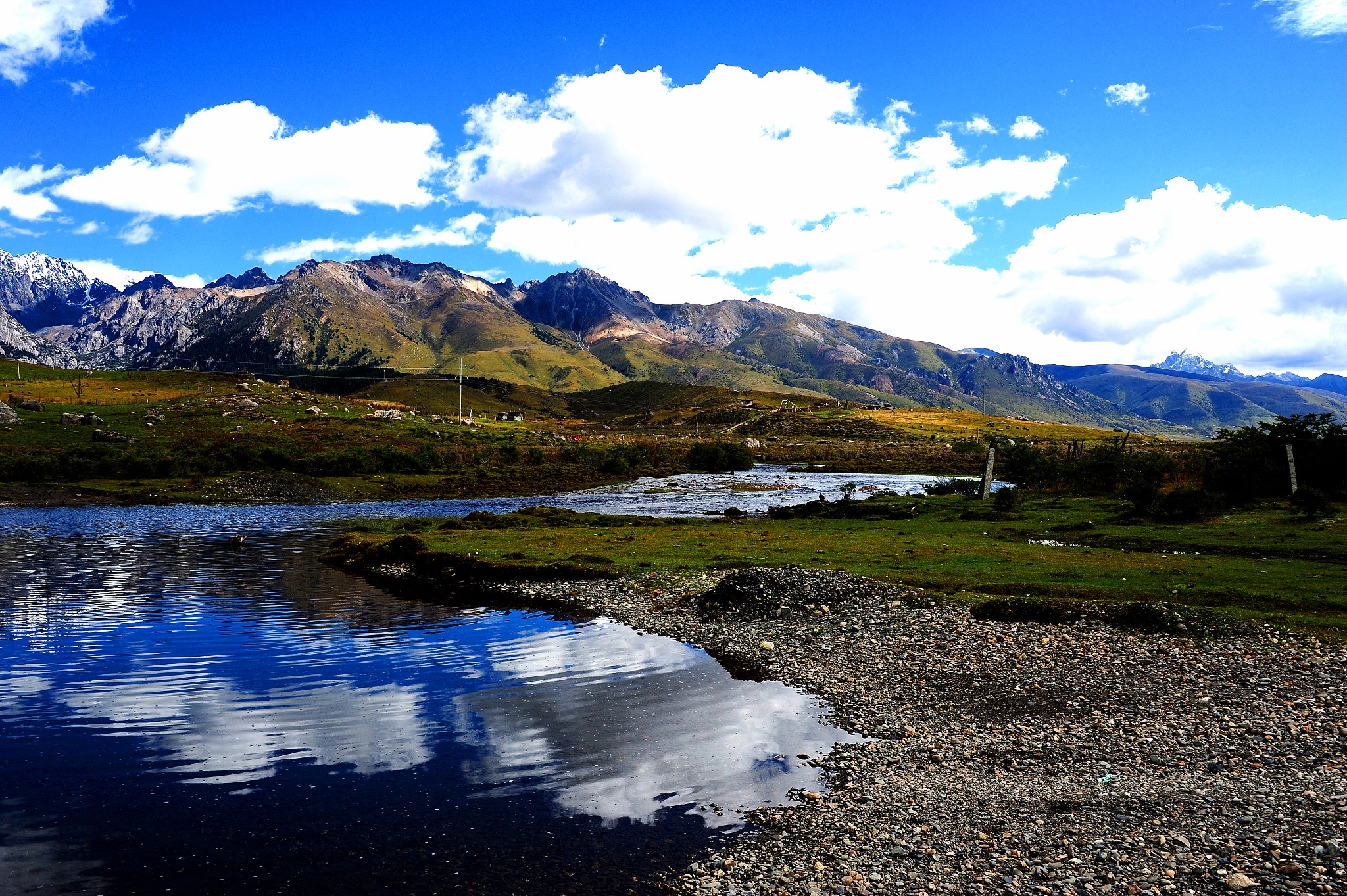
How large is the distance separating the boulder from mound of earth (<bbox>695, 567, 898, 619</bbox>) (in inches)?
5031

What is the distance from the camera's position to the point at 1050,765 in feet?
53.5

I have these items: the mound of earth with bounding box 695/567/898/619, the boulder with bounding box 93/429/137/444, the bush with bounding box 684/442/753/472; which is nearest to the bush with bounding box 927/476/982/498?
the mound of earth with bounding box 695/567/898/619

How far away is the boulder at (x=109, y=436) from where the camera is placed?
4786 inches

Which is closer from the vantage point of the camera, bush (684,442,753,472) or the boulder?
the boulder

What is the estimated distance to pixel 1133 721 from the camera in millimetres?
18391

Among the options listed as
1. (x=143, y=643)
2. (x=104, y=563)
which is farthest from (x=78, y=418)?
(x=143, y=643)

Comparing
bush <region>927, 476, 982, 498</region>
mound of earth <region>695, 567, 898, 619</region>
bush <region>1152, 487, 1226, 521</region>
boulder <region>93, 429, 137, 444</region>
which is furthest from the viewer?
boulder <region>93, 429, 137, 444</region>

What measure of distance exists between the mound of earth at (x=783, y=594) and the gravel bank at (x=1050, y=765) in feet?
7.52

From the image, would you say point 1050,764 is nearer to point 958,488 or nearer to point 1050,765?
point 1050,765

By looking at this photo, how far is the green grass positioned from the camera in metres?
29.8

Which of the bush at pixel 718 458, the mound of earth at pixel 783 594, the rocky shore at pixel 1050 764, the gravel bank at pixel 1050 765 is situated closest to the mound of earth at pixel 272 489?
the bush at pixel 718 458

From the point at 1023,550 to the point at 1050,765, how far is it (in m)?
29.6

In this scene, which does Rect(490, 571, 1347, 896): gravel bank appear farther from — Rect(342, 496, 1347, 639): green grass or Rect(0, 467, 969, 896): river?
Rect(342, 496, 1347, 639): green grass

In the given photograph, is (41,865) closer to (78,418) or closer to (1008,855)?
(1008,855)
